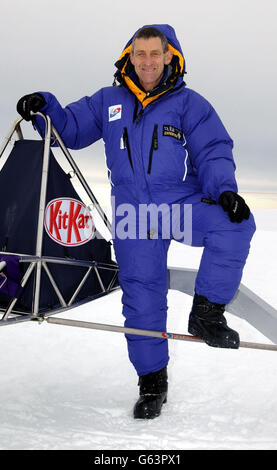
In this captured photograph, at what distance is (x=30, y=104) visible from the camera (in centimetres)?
276

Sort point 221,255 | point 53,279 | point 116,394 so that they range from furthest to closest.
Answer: point 116,394 → point 53,279 → point 221,255

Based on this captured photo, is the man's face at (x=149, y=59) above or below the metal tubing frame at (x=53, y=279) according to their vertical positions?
above

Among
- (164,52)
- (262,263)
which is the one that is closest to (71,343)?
→ (164,52)

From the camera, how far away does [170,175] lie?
2.84 metres

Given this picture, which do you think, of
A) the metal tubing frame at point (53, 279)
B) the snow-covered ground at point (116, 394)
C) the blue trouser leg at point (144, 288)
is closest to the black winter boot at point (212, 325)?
the blue trouser leg at point (144, 288)

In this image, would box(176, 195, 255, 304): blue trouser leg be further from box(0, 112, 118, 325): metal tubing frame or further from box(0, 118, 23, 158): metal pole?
box(0, 118, 23, 158): metal pole

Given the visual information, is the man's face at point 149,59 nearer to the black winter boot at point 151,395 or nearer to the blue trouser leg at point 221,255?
the blue trouser leg at point 221,255

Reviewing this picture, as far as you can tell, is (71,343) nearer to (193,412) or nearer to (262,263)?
(193,412)

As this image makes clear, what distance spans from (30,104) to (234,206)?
4.49 feet

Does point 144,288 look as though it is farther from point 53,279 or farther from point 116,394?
point 116,394

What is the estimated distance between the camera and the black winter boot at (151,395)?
122 inches

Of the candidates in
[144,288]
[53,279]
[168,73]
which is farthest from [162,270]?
[168,73]

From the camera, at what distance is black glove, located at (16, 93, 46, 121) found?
277 centimetres

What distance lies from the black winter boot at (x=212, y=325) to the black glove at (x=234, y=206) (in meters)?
0.53
